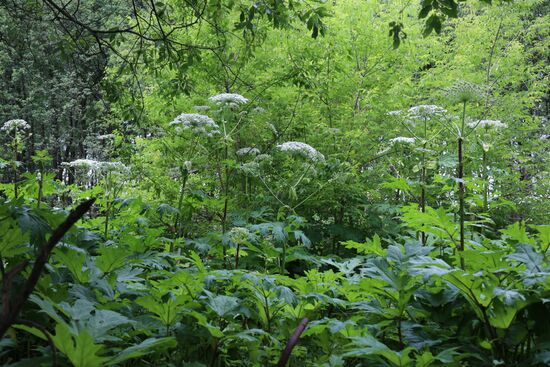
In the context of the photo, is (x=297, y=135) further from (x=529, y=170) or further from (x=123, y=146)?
(x=529, y=170)

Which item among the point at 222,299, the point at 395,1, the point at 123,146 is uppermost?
the point at 395,1

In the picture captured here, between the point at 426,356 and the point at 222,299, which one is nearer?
the point at 426,356

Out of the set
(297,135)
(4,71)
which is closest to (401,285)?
(297,135)

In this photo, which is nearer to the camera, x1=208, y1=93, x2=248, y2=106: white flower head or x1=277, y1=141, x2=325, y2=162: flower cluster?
x1=277, y1=141, x2=325, y2=162: flower cluster

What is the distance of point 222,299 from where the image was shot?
1.69 metres

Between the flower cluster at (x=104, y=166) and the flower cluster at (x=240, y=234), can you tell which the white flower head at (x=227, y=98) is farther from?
the flower cluster at (x=240, y=234)

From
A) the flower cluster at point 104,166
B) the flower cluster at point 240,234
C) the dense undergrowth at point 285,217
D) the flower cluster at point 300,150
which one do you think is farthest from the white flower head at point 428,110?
the flower cluster at point 104,166

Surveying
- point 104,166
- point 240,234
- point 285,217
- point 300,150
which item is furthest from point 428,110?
point 104,166

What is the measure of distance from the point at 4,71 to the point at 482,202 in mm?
19190

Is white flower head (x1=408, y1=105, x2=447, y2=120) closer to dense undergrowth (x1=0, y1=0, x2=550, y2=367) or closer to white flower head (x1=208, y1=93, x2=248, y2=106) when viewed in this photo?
dense undergrowth (x1=0, y1=0, x2=550, y2=367)

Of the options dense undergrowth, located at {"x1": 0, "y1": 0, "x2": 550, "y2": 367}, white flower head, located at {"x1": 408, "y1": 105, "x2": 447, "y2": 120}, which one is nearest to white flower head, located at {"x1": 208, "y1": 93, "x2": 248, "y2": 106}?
dense undergrowth, located at {"x1": 0, "y1": 0, "x2": 550, "y2": 367}

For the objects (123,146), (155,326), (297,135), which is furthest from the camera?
(297,135)

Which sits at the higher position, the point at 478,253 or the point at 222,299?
the point at 478,253

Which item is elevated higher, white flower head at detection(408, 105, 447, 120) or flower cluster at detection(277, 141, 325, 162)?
white flower head at detection(408, 105, 447, 120)
